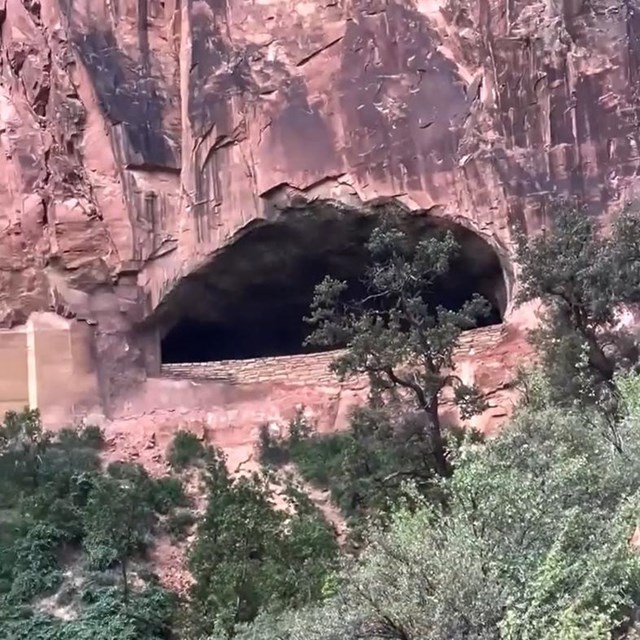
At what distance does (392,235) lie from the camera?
568 inches

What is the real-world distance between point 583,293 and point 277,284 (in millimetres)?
7258

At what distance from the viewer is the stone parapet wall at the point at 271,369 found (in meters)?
18.1

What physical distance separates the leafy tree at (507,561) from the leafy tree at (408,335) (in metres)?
3.27

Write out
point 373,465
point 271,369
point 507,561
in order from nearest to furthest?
point 507,561
point 373,465
point 271,369

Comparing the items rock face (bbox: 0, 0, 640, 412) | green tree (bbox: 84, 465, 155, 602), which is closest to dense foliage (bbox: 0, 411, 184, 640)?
green tree (bbox: 84, 465, 155, 602)

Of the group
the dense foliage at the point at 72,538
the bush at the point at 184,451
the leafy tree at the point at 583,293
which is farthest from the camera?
the bush at the point at 184,451

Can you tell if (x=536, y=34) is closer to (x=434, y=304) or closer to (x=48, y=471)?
(x=434, y=304)

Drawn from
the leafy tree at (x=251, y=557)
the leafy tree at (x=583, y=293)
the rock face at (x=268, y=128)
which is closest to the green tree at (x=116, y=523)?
the leafy tree at (x=251, y=557)

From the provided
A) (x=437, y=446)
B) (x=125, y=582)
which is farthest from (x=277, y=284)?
(x=125, y=582)

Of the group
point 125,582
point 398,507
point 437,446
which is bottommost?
point 125,582

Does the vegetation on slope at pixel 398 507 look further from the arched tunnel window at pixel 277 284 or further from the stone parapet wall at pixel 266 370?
the arched tunnel window at pixel 277 284

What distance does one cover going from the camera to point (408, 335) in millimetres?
13930

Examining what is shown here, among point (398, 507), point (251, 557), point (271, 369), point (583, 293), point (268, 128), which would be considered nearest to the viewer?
point (398, 507)

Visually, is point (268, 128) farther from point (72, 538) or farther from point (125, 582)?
point (125, 582)
